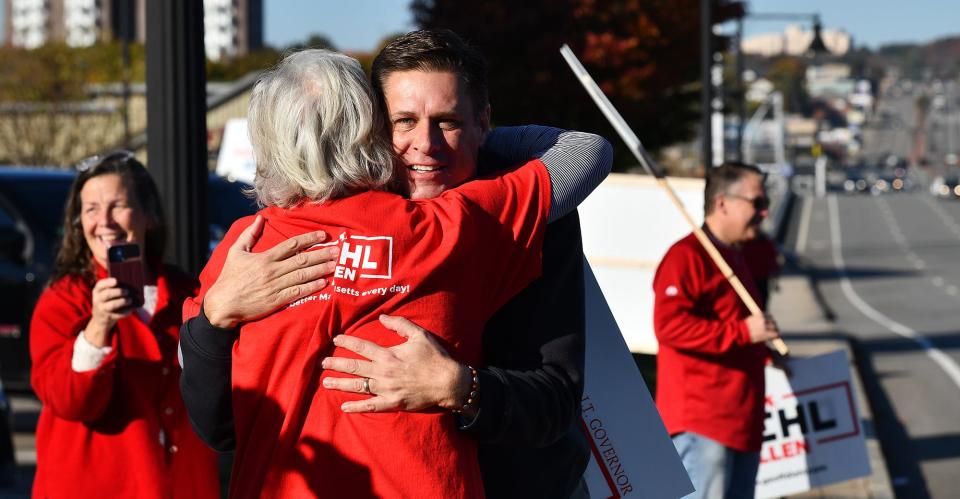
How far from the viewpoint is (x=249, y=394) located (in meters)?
2.33

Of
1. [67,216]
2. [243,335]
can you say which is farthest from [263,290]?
[67,216]

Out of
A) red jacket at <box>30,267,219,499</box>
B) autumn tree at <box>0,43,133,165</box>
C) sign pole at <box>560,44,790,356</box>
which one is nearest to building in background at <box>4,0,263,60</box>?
autumn tree at <box>0,43,133,165</box>

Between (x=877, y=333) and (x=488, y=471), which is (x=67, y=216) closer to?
(x=488, y=471)

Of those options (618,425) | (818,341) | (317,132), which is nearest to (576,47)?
(818,341)

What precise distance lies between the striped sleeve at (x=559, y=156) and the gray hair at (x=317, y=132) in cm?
34

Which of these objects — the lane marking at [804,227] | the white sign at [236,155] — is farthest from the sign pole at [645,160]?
the lane marking at [804,227]

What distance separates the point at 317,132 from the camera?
2.28 m

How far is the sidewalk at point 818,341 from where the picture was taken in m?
8.67

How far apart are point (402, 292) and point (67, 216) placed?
6.42 ft

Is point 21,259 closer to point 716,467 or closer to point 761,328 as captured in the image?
point 716,467

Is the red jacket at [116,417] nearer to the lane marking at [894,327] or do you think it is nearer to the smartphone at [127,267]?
the smartphone at [127,267]

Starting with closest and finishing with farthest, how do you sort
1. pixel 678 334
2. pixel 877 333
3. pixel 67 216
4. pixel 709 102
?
pixel 67 216
pixel 678 334
pixel 709 102
pixel 877 333

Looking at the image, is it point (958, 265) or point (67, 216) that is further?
point (958, 265)

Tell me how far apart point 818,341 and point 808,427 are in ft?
38.7
